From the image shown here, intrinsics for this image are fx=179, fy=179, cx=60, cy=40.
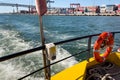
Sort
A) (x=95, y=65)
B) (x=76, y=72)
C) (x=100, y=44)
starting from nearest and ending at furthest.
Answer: (x=76, y=72), (x=100, y=44), (x=95, y=65)

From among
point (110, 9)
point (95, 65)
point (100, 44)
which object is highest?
point (110, 9)

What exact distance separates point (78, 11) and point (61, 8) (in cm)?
2405

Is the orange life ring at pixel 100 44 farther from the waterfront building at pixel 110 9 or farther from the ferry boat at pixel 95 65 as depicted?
the waterfront building at pixel 110 9

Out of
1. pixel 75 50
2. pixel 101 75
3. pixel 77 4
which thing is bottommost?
pixel 75 50

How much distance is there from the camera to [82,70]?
3213mm

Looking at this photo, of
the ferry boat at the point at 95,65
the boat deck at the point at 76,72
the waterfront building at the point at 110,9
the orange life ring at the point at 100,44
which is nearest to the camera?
the ferry boat at the point at 95,65

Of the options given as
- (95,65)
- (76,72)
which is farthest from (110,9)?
(76,72)

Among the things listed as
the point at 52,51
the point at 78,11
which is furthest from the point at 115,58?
the point at 78,11

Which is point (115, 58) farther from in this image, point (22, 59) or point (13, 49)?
point (13, 49)

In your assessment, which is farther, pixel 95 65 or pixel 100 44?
pixel 95 65

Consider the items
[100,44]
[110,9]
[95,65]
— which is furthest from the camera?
[110,9]

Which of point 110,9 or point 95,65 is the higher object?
point 110,9

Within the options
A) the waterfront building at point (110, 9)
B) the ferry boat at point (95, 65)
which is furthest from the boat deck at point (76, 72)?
the waterfront building at point (110, 9)

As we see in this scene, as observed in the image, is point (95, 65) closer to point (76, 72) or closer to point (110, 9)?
point (76, 72)
